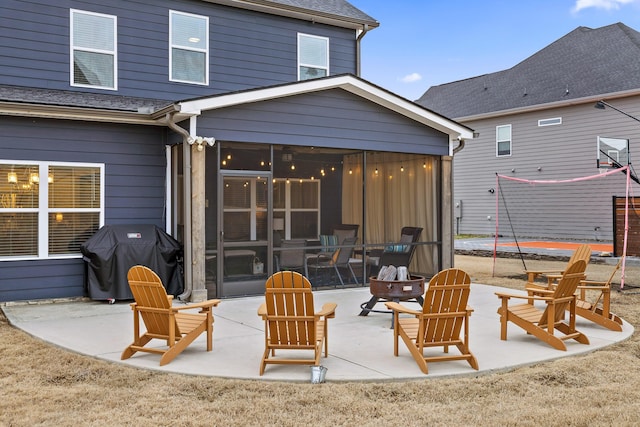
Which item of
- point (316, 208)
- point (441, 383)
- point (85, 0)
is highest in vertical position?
point (85, 0)

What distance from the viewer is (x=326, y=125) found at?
973 cm

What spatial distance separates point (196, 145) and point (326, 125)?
2274 mm

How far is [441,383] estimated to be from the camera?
4891 mm

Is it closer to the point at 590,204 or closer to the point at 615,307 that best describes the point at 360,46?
the point at 615,307

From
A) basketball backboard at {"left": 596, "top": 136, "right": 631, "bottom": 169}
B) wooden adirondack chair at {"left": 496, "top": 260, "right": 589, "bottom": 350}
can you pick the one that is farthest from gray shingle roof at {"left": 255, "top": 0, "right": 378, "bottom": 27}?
basketball backboard at {"left": 596, "top": 136, "right": 631, "bottom": 169}

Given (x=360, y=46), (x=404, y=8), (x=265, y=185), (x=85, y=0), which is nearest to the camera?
(x=265, y=185)

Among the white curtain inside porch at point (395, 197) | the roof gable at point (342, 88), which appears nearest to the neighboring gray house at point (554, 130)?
the white curtain inside porch at point (395, 197)

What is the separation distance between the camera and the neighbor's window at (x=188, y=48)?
1074cm

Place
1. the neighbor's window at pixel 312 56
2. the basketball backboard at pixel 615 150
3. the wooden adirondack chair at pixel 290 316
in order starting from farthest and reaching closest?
the basketball backboard at pixel 615 150
the neighbor's window at pixel 312 56
the wooden adirondack chair at pixel 290 316

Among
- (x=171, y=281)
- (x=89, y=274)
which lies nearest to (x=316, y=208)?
(x=171, y=281)

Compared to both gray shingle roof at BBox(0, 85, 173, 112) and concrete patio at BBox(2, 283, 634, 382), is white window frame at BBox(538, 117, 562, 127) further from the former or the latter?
gray shingle roof at BBox(0, 85, 173, 112)

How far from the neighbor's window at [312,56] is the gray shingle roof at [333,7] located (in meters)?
0.56

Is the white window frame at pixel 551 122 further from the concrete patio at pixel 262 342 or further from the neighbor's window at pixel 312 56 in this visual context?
the concrete patio at pixel 262 342

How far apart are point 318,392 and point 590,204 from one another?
57.7 feet
